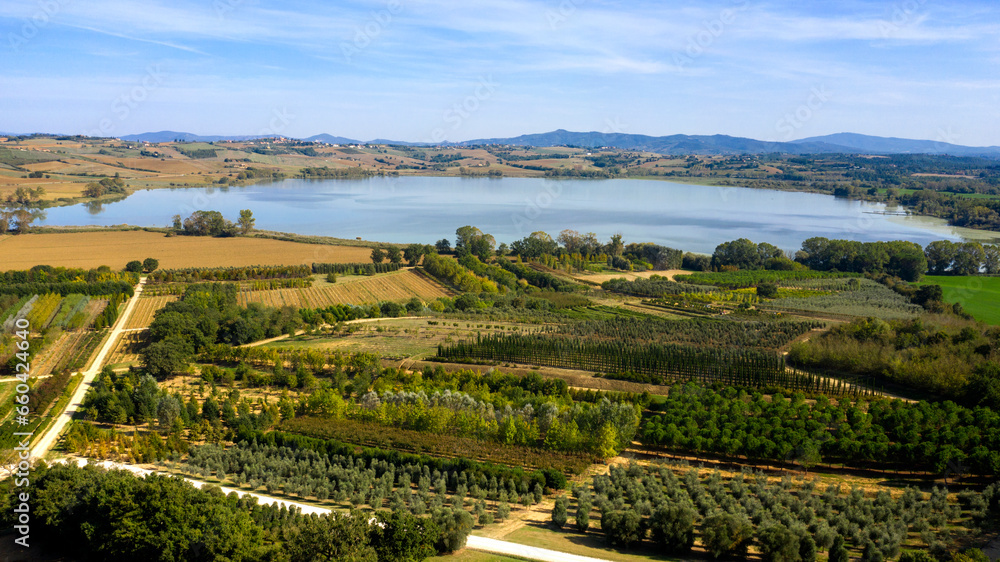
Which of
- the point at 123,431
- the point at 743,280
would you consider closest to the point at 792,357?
the point at 743,280

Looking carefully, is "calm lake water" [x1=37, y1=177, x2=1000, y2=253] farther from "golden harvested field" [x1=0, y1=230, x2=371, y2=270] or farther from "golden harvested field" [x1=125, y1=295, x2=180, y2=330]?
"golden harvested field" [x1=125, y1=295, x2=180, y2=330]

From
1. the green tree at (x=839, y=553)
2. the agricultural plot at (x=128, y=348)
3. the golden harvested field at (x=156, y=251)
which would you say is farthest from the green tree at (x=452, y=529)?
the golden harvested field at (x=156, y=251)

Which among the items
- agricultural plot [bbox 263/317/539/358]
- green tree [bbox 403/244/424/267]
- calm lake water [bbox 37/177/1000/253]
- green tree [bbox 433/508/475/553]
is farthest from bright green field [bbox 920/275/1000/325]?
green tree [bbox 403/244/424/267]

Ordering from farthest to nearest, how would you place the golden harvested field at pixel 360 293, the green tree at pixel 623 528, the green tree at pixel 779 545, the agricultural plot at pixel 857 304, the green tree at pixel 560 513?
the golden harvested field at pixel 360 293
the agricultural plot at pixel 857 304
the green tree at pixel 560 513
the green tree at pixel 623 528
the green tree at pixel 779 545

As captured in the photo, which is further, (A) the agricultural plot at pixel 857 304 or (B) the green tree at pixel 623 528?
(A) the agricultural plot at pixel 857 304

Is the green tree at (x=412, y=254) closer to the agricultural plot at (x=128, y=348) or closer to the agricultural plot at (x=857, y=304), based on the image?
the agricultural plot at (x=128, y=348)

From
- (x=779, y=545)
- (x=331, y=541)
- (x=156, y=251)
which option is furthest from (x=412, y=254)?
(x=779, y=545)
